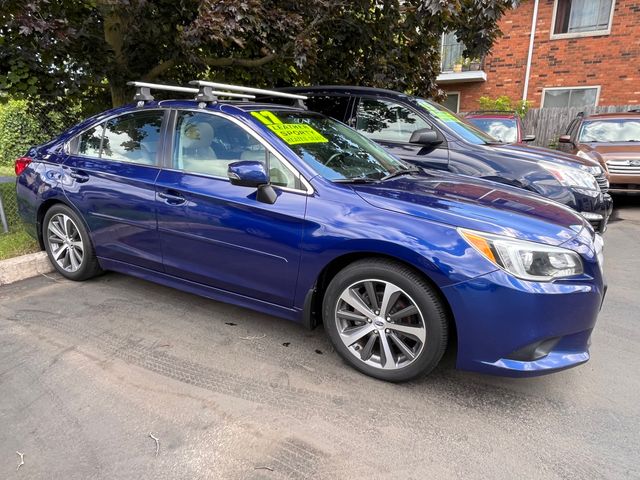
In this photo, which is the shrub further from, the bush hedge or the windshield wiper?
the windshield wiper

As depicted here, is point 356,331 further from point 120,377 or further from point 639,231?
point 639,231

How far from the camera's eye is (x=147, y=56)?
6.61 meters

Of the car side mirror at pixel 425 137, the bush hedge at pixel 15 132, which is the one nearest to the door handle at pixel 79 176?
the car side mirror at pixel 425 137

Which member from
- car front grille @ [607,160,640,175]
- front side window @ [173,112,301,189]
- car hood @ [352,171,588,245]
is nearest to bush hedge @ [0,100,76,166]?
front side window @ [173,112,301,189]

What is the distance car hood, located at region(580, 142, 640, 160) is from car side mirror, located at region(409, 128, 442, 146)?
5156mm

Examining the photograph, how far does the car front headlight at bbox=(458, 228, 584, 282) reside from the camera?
2.41 metres

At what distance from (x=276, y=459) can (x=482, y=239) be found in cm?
152

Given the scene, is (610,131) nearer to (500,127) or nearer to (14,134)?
(500,127)

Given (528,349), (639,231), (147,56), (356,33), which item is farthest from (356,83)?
(528,349)

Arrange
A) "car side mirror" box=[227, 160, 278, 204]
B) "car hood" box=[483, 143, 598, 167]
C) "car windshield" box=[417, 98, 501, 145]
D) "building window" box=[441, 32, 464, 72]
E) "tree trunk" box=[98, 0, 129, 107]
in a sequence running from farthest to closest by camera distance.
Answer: "building window" box=[441, 32, 464, 72], "tree trunk" box=[98, 0, 129, 107], "car windshield" box=[417, 98, 501, 145], "car hood" box=[483, 143, 598, 167], "car side mirror" box=[227, 160, 278, 204]

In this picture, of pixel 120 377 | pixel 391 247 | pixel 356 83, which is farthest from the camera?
pixel 356 83

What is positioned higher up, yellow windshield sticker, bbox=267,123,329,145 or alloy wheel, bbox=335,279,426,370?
yellow windshield sticker, bbox=267,123,329,145

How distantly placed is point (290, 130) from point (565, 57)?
47.4ft

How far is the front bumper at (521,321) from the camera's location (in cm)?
238
